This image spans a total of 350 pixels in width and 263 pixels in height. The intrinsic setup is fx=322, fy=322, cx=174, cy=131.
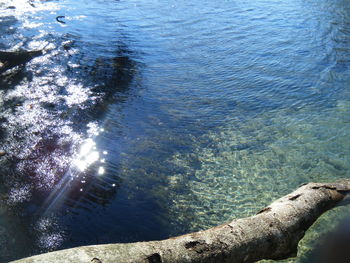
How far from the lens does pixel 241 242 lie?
3.58 m

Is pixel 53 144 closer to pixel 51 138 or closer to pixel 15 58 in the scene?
pixel 51 138

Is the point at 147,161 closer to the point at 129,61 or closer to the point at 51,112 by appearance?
the point at 51,112

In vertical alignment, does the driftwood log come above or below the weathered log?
below

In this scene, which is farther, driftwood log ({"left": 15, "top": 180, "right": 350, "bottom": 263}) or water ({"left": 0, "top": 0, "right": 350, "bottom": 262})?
water ({"left": 0, "top": 0, "right": 350, "bottom": 262})

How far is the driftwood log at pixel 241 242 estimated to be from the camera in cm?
284

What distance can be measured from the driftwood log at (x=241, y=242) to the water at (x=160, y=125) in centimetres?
63

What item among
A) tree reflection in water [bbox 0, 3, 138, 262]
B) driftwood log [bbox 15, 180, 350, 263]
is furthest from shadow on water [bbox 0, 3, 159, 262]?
driftwood log [bbox 15, 180, 350, 263]

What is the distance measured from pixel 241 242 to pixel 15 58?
8.80m

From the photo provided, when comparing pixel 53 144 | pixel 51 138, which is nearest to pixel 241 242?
pixel 53 144

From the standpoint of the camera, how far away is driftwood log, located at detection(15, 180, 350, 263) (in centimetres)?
284

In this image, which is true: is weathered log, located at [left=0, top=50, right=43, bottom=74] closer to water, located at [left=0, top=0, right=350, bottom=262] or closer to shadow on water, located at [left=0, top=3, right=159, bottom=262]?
shadow on water, located at [left=0, top=3, right=159, bottom=262]

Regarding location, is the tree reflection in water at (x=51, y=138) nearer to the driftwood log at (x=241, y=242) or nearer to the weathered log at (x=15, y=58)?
the weathered log at (x=15, y=58)

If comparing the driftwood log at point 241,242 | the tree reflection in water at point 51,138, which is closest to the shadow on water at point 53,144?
the tree reflection in water at point 51,138

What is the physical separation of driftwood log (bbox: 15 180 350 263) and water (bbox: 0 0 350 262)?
63 cm
